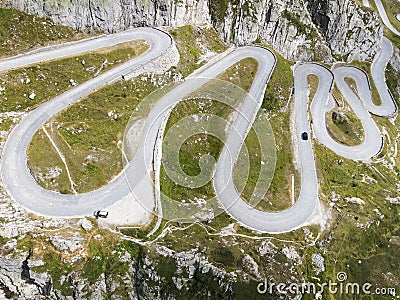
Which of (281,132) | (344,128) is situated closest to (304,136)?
(281,132)

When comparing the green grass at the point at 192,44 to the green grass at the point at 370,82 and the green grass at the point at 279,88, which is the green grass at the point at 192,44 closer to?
the green grass at the point at 279,88

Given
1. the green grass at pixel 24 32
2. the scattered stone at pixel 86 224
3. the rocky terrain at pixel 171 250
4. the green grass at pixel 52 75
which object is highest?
the green grass at pixel 24 32

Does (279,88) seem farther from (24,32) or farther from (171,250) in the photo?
(24,32)

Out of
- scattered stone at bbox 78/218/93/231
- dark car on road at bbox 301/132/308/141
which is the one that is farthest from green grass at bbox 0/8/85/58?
dark car on road at bbox 301/132/308/141

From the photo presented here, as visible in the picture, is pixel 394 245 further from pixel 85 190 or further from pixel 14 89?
pixel 14 89

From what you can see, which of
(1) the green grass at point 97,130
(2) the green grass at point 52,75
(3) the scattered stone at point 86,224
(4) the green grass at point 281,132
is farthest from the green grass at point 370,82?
(3) the scattered stone at point 86,224

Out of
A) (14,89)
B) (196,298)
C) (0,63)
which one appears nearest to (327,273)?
(196,298)
